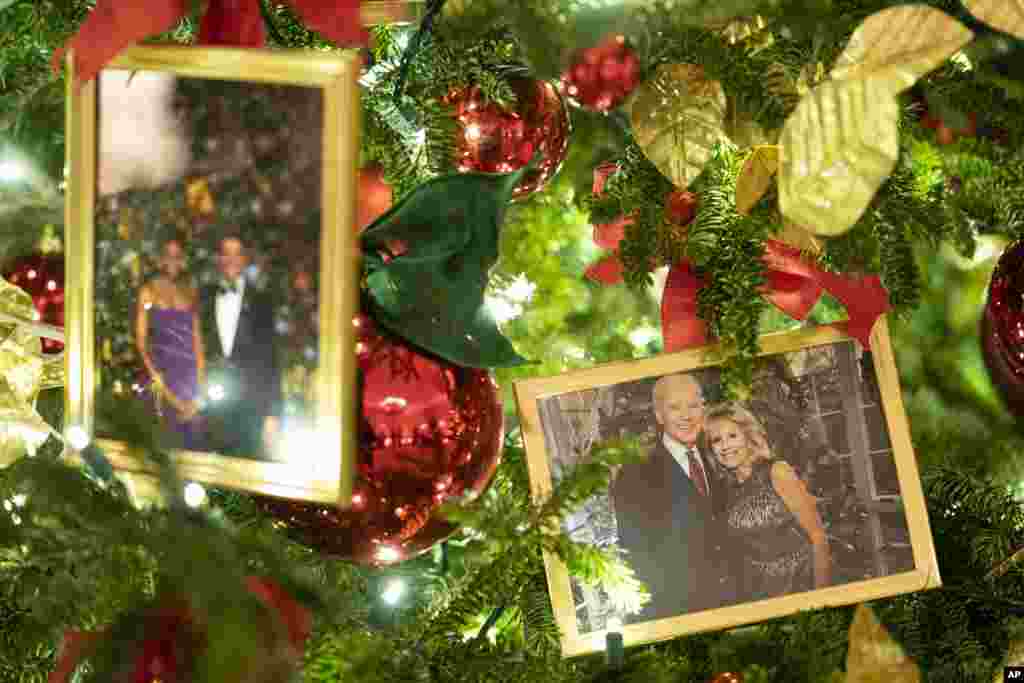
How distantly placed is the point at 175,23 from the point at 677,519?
1.40 ft

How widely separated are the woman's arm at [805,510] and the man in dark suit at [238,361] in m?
0.34

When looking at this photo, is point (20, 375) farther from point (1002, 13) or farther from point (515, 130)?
point (1002, 13)

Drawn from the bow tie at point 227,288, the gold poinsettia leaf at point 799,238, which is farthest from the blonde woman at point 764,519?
the bow tie at point 227,288

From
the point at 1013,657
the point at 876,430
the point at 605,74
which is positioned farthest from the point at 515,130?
the point at 1013,657

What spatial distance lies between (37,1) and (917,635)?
74 cm

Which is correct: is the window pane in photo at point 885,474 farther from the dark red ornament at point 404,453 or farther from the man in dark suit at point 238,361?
the man in dark suit at point 238,361

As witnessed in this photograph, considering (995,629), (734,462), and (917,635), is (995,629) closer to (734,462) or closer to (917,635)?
(917,635)

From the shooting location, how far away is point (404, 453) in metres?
0.58

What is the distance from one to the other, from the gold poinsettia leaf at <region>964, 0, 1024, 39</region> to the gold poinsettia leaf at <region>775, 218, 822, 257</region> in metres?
0.15

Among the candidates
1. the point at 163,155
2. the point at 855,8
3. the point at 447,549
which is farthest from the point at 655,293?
the point at 163,155

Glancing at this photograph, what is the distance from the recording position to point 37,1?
696 millimetres

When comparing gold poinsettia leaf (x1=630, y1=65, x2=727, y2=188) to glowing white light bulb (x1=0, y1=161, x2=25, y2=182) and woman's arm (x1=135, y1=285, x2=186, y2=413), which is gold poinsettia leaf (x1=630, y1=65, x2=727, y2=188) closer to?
woman's arm (x1=135, y1=285, x2=186, y2=413)

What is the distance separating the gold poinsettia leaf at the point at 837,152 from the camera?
539mm

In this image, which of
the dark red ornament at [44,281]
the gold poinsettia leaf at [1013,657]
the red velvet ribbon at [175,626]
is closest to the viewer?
the red velvet ribbon at [175,626]
